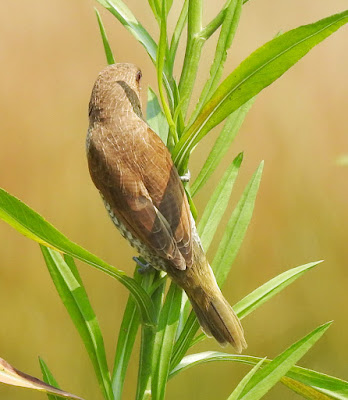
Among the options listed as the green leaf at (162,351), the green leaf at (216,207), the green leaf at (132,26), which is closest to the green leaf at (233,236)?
the green leaf at (216,207)

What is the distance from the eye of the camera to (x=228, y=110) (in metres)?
0.74

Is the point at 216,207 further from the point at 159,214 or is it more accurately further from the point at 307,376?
the point at 307,376

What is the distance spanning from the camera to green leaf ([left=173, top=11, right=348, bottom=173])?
0.68 m

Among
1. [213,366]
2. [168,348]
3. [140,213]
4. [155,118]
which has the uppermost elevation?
[155,118]

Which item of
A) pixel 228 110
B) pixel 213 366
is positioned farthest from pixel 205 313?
pixel 213 366

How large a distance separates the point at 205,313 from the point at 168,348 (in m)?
0.08

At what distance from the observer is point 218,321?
86cm

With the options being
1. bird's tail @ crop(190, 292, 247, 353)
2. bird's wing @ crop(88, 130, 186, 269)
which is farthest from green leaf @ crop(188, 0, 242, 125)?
bird's tail @ crop(190, 292, 247, 353)

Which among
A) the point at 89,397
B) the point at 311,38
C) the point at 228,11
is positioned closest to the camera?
the point at 311,38

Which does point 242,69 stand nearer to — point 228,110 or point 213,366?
point 228,110

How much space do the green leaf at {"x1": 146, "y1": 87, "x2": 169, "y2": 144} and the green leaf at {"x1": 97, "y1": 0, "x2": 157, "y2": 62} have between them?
4.7 inches

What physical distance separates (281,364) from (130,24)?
0.51 m

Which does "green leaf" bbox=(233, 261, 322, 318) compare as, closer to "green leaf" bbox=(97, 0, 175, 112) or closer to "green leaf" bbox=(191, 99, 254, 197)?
Result: "green leaf" bbox=(191, 99, 254, 197)

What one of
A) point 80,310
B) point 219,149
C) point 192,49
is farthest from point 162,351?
point 192,49
